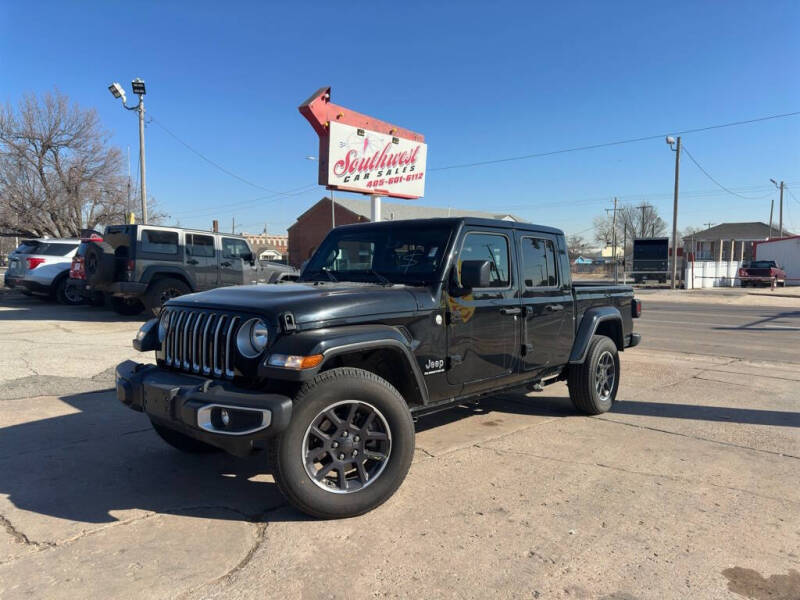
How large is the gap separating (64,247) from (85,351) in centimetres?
823

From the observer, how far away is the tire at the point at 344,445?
3051mm

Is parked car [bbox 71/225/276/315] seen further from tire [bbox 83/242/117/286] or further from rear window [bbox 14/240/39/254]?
rear window [bbox 14/240/39/254]

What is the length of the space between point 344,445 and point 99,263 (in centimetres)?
998

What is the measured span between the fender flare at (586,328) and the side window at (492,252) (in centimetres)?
125

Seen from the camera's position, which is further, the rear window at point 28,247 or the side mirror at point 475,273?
the rear window at point 28,247

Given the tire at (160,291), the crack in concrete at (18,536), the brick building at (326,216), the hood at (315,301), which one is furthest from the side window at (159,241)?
the brick building at (326,216)

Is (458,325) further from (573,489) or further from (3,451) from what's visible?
(3,451)

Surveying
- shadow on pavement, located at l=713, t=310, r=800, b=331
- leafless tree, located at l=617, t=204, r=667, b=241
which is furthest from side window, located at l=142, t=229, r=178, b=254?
leafless tree, located at l=617, t=204, r=667, b=241

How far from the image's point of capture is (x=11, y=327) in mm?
10953

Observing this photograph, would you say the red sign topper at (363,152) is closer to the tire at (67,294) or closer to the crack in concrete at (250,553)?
the tire at (67,294)

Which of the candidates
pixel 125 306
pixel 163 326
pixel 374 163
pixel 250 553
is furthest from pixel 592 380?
pixel 374 163

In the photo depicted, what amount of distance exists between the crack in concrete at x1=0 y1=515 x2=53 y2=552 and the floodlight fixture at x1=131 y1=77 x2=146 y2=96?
67.0 feet

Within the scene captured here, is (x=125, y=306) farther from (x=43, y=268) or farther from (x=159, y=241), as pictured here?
(x=43, y=268)

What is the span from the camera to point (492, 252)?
14.8 feet
